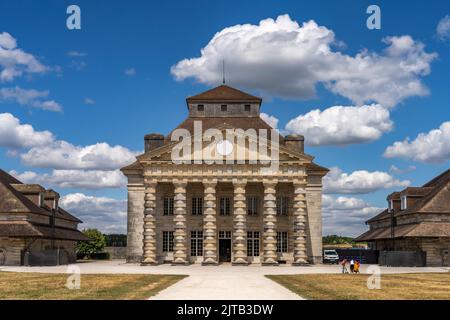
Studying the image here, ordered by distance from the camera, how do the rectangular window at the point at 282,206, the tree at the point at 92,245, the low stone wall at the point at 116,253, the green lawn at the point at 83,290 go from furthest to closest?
the low stone wall at the point at 116,253 → the tree at the point at 92,245 → the rectangular window at the point at 282,206 → the green lawn at the point at 83,290

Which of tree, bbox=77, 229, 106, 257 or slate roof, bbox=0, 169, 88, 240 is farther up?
slate roof, bbox=0, 169, 88, 240

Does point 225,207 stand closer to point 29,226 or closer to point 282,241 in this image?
point 282,241

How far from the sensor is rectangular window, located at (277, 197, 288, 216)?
61.1 metres

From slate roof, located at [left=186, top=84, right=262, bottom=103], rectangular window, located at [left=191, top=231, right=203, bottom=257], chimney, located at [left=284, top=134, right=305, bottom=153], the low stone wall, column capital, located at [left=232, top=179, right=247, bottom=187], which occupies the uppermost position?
slate roof, located at [left=186, top=84, right=262, bottom=103]

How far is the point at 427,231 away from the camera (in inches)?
2093

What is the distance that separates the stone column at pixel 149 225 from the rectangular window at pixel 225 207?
23.6ft

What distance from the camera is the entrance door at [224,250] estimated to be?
6066 cm

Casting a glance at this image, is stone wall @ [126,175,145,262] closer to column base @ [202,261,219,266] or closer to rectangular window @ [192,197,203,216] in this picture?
rectangular window @ [192,197,203,216]

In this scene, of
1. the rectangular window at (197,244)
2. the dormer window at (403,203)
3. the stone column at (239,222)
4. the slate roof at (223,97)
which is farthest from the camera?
the slate roof at (223,97)

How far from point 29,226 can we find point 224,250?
18.7m

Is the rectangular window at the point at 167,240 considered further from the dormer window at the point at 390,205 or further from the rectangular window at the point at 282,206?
the dormer window at the point at 390,205

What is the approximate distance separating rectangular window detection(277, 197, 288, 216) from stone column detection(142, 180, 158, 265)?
12.6 m

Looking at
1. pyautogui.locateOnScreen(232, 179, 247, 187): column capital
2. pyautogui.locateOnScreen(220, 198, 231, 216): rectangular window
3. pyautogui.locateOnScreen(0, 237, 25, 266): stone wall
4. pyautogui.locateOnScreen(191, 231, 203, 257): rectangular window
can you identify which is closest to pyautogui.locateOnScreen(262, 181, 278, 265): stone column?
pyautogui.locateOnScreen(232, 179, 247, 187): column capital

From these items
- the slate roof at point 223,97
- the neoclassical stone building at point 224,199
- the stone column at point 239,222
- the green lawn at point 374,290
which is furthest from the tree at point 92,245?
the green lawn at point 374,290
